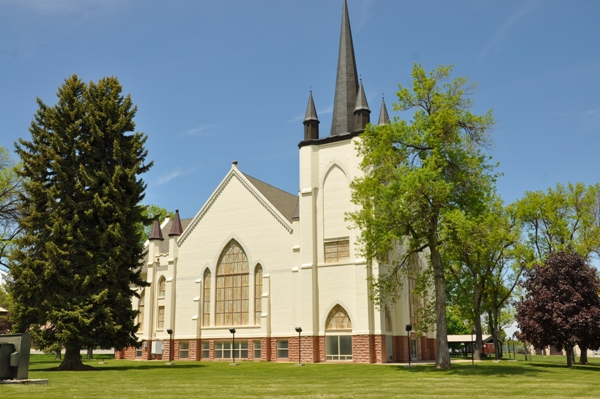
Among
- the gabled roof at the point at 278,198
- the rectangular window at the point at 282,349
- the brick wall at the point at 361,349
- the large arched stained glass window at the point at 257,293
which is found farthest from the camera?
the gabled roof at the point at 278,198

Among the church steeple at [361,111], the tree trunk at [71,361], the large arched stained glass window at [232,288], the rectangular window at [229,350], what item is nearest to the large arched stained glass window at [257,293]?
the large arched stained glass window at [232,288]

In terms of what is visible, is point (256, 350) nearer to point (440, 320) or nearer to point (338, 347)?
point (338, 347)

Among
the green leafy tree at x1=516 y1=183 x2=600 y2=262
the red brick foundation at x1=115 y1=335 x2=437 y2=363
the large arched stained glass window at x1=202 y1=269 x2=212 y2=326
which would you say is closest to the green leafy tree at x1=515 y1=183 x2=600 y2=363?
the green leafy tree at x1=516 y1=183 x2=600 y2=262

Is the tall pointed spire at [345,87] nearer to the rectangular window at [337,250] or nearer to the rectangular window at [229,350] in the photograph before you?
the rectangular window at [337,250]

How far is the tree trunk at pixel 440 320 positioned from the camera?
28312 mm

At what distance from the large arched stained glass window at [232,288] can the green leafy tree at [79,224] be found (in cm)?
1111

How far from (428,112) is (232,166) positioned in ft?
62.8

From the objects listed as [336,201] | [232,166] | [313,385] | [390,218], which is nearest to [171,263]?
[232,166]

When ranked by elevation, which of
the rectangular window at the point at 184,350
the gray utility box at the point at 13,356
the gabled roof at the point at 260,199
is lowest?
the rectangular window at the point at 184,350

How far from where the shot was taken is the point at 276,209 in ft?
140

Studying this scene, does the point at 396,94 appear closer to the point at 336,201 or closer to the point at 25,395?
the point at 336,201

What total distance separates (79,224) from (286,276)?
1545 centimetres

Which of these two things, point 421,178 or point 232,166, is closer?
point 421,178

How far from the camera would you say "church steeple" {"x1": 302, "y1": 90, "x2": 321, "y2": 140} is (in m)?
41.8
